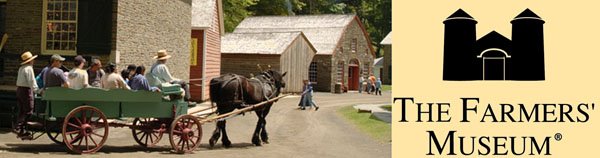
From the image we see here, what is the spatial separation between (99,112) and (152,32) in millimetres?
8812

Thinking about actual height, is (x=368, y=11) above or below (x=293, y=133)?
above

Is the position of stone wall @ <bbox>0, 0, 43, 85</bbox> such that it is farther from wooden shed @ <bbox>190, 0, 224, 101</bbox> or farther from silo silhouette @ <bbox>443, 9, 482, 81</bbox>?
silo silhouette @ <bbox>443, 9, 482, 81</bbox>

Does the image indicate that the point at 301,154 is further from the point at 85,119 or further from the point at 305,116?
the point at 305,116

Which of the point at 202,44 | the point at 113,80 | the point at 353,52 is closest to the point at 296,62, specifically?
the point at 353,52

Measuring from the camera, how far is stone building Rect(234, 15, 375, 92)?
36.4m

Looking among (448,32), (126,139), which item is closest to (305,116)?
(126,139)

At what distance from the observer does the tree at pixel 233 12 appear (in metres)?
40.3

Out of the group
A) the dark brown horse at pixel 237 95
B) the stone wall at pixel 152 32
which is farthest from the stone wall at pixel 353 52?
the dark brown horse at pixel 237 95

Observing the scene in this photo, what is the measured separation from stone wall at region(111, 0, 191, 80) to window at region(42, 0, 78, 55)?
118 centimetres

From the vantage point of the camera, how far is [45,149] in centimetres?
1002

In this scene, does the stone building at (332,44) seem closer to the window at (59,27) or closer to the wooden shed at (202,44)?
the wooden shed at (202,44)

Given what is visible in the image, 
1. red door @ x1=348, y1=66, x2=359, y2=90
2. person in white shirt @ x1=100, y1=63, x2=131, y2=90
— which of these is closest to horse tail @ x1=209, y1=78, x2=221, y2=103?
person in white shirt @ x1=100, y1=63, x2=131, y2=90

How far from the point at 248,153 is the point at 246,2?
31.3 metres

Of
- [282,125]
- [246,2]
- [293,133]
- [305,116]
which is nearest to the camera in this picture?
[293,133]
